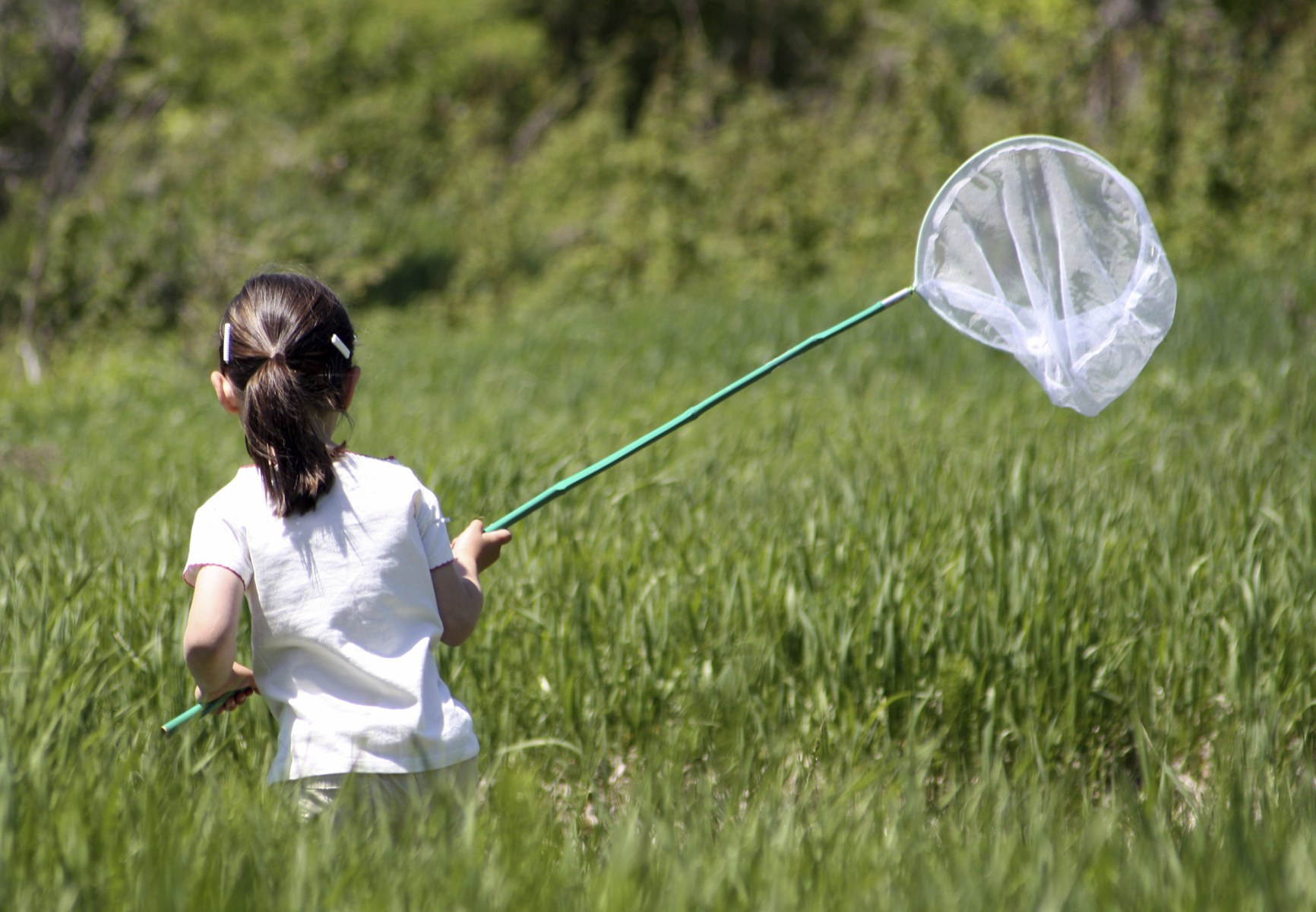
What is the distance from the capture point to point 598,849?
1827 mm

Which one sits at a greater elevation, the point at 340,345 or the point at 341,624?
the point at 340,345

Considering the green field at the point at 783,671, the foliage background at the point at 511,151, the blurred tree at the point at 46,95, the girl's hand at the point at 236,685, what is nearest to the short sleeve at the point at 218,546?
the girl's hand at the point at 236,685

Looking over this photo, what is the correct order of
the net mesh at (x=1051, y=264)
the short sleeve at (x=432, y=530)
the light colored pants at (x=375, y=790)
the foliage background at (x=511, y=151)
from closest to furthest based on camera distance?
the light colored pants at (x=375, y=790) < the short sleeve at (x=432, y=530) < the net mesh at (x=1051, y=264) < the foliage background at (x=511, y=151)

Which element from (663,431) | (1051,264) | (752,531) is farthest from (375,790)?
(752,531)

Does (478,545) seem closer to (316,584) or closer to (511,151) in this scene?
(316,584)

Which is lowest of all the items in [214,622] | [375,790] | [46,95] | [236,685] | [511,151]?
[375,790]

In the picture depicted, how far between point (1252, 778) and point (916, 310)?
617 centimetres

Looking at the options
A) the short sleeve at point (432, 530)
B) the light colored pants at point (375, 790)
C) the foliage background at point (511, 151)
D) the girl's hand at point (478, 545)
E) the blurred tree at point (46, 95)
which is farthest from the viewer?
the foliage background at point (511, 151)

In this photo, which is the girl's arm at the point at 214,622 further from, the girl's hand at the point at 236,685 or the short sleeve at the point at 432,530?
→ the short sleeve at the point at 432,530

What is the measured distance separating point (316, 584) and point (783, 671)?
1.30m

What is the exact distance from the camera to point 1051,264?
91.8 inches

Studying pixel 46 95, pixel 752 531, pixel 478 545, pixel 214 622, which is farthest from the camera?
pixel 46 95

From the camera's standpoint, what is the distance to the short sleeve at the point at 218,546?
175 cm

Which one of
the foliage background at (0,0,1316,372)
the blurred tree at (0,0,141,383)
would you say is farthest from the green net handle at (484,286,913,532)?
the blurred tree at (0,0,141,383)
